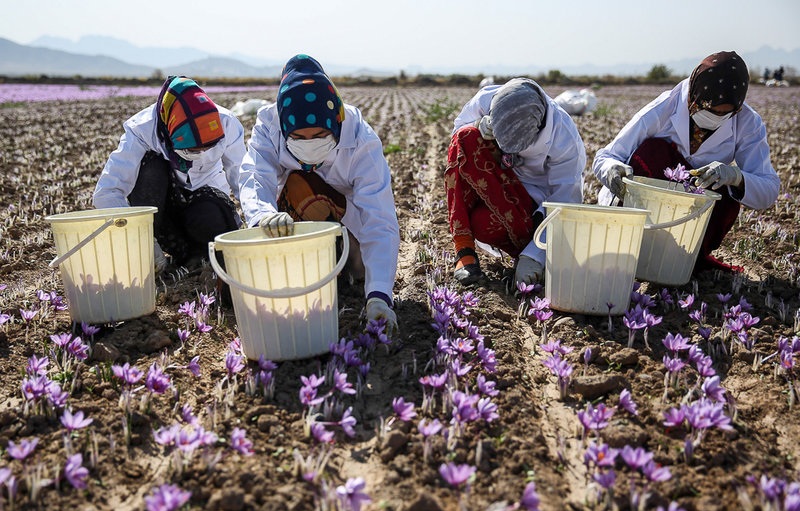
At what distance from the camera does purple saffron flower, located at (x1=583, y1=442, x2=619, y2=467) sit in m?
1.71

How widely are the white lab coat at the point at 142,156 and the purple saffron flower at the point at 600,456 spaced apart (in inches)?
104

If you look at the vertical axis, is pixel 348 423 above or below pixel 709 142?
below

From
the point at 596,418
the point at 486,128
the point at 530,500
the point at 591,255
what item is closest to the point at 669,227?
the point at 591,255

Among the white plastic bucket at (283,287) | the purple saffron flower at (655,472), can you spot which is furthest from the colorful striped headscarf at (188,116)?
the purple saffron flower at (655,472)

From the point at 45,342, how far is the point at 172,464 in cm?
126

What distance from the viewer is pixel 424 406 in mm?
2070

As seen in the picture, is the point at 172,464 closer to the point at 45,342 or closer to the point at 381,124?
the point at 45,342

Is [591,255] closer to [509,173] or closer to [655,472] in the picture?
[509,173]

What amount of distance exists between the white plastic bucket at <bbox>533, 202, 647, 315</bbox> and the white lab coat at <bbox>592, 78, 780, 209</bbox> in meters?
0.65

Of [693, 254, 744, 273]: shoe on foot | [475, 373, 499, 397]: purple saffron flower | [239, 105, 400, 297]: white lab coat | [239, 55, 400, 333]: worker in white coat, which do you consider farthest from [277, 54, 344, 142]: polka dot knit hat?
[693, 254, 744, 273]: shoe on foot

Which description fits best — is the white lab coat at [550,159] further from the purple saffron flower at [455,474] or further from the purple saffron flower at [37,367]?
the purple saffron flower at [37,367]

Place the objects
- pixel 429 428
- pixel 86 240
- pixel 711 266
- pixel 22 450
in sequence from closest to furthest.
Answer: pixel 22 450 < pixel 429 428 < pixel 86 240 < pixel 711 266

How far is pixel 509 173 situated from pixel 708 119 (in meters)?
1.10

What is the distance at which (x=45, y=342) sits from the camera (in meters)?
2.65
